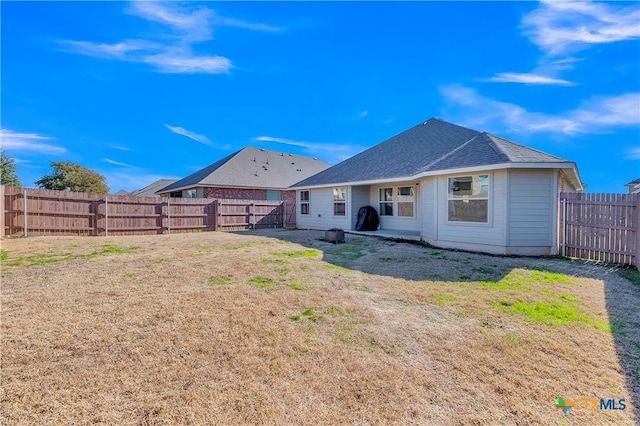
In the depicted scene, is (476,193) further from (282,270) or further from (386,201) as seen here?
(282,270)

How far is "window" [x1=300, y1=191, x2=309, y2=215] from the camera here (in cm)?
1755

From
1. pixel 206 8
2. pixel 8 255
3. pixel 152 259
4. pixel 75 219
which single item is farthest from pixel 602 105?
pixel 75 219

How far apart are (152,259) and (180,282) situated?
2.58 meters

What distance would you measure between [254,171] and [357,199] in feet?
36.0

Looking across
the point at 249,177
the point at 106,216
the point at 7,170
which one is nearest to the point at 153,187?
the point at 7,170

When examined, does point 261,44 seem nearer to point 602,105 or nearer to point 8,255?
point 8,255

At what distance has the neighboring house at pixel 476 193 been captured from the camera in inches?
326

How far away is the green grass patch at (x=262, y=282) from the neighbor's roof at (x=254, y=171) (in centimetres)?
1530

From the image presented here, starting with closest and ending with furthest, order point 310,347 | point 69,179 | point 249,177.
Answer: point 310,347 < point 249,177 < point 69,179

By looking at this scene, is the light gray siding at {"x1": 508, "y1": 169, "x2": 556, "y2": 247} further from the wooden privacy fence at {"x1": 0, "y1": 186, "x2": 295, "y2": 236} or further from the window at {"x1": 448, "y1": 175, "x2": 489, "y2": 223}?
the wooden privacy fence at {"x1": 0, "y1": 186, "x2": 295, "y2": 236}

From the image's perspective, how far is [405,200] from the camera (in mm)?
13312

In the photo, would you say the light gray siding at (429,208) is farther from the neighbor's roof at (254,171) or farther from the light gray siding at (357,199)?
the neighbor's roof at (254,171)

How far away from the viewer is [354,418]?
79.1 inches

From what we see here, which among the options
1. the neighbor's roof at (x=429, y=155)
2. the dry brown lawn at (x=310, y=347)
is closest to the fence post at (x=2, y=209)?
the dry brown lawn at (x=310, y=347)
